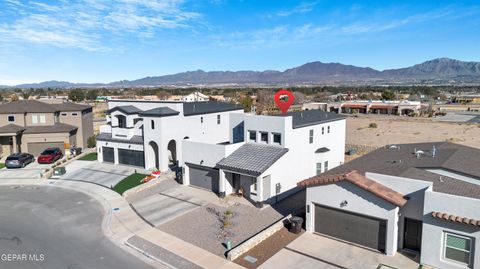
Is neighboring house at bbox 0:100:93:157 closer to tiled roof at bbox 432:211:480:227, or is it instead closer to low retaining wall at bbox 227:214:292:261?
low retaining wall at bbox 227:214:292:261

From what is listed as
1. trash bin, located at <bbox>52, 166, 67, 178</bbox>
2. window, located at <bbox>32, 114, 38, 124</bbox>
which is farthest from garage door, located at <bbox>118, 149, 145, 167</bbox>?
window, located at <bbox>32, 114, 38, 124</bbox>

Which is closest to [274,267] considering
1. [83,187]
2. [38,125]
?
[83,187]

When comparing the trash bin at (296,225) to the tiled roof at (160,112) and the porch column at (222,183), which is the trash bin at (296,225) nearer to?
the porch column at (222,183)

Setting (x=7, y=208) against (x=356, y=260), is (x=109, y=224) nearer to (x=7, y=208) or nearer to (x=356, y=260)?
(x=7, y=208)

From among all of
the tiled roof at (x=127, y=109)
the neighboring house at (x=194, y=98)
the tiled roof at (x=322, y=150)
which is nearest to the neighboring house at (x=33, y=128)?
the tiled roof at (x=127, y=109)

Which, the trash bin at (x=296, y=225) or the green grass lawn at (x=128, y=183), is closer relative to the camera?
the trash bin at (x=296, y=225)
